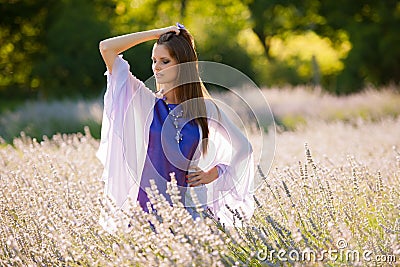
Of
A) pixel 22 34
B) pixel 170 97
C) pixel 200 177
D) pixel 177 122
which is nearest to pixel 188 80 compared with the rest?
pixel 170 97

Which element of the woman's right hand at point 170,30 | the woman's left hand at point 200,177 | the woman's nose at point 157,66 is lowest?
the woman's left hand at point 200,177

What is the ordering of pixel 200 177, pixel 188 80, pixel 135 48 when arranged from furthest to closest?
pixel 135 48 → pixel 188 80 → pixel 200 177

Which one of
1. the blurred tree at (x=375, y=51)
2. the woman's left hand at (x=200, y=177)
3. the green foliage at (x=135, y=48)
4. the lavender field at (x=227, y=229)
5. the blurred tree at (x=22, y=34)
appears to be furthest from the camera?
the blurred tree at (x=22, y=34)

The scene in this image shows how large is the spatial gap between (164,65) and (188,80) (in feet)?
0.44

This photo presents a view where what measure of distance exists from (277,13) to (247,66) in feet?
20.2

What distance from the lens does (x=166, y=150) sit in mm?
2855

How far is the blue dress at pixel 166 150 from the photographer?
112 inches

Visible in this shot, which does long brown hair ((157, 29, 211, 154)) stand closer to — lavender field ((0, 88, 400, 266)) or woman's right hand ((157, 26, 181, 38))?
woman's right hand ((157, 26, 181, 38))

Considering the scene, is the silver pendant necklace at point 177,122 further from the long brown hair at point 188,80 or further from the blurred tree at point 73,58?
the blurred tree at point 73,58

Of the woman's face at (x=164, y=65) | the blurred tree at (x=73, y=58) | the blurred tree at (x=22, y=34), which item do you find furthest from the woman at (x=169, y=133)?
the blurred tree at (x=22, y=34)

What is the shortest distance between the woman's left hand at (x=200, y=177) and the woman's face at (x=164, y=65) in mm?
440

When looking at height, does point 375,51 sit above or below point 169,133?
above

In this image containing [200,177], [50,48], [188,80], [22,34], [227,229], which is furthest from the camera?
[22,34]

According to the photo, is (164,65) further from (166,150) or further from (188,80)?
(166,150)
